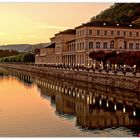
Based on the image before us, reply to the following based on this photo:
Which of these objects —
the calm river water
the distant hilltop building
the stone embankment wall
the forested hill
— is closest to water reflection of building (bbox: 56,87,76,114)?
the calm river water

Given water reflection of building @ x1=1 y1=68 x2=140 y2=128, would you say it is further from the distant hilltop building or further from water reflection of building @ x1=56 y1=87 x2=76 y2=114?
the distant hilltop building

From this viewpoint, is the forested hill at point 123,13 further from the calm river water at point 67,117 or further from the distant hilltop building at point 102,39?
the calm river water at point 67,117

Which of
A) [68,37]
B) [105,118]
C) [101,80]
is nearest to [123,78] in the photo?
[101,80]

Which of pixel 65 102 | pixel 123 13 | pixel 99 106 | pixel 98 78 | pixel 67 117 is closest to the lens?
pixel 67 117

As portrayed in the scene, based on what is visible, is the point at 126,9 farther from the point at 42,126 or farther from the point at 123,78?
the point at 42,126

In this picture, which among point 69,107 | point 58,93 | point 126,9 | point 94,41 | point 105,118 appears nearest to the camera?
point 105,118

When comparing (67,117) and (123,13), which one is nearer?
(67,117)

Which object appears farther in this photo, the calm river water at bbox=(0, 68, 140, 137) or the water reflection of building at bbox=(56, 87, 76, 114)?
the water reflection of building at bbox=(56, 87, 76, 114)

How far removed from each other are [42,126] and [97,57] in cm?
1886

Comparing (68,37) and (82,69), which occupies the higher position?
(68,37)

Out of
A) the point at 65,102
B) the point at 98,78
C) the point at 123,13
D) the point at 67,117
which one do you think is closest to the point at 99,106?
the point at 65,102

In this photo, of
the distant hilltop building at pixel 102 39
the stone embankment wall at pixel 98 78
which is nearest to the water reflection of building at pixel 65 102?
the stone embankment wall at pixel 98 78

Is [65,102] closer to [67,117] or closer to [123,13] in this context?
[67,117]

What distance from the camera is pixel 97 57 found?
2875cm
